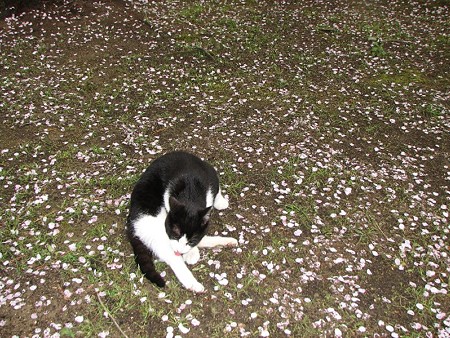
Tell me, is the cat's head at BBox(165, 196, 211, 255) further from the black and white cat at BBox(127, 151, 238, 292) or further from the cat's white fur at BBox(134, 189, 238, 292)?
the cat's white fur at BBox(134, 189, 238, 292)

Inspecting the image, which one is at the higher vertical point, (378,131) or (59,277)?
(378,131)

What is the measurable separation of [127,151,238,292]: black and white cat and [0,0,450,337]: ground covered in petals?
0.31 m

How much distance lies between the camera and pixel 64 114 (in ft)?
27.8

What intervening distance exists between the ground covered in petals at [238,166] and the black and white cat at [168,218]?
1.00 ft

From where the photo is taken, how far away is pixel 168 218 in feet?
14.6

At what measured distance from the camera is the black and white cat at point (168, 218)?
177 inches

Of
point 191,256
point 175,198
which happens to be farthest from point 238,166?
point 175,198

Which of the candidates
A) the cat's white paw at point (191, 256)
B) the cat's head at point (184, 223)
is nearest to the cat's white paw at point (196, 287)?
the cat's white paw at point (191, 256)

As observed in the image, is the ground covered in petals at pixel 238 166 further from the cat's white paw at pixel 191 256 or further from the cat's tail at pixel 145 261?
the cat's tail at pixel 145 261

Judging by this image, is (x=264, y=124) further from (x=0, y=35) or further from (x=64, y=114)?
(x=0, y=35)

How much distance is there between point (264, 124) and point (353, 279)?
4.40m

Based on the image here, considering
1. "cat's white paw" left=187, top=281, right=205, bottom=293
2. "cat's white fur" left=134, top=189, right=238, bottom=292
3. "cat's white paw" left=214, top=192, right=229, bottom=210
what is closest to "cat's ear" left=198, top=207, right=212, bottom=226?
"cat's white fur" left=134, top=189, right=238, bottom=292

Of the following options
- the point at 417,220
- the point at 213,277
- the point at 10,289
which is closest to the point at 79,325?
the point at 10,289

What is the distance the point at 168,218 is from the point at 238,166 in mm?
2950
